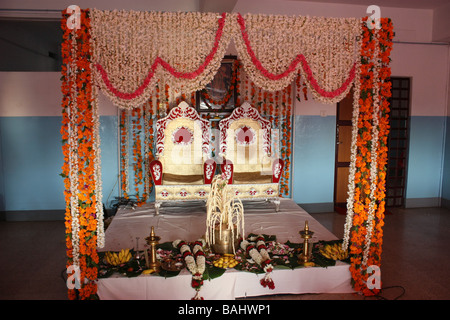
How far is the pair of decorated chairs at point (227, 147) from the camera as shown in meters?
5.37

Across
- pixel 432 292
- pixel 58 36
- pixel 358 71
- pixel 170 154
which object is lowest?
pixel 432 292

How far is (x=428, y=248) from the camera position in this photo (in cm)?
450

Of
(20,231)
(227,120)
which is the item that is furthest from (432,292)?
(20,231)

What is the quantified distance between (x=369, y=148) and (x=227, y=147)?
281 centimetres

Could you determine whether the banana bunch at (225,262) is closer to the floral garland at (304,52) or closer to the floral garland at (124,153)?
the floral garland at (304,52)

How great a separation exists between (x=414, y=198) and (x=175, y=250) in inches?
191

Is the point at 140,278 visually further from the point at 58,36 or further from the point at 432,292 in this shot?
the point at 58,36

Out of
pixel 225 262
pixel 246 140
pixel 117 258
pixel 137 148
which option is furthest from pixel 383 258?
pixel 137 148

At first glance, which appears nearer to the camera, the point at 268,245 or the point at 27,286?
the point at 27,286

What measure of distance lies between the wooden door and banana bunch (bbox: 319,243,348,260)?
2618 millimetres

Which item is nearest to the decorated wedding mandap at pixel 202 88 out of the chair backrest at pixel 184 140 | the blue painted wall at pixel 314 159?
the chair backrest at pixel 184 140

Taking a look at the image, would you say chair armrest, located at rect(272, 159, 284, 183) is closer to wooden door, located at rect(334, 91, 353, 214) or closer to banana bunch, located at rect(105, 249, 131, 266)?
wooden door, located at rect(334, 91, 353, 214)

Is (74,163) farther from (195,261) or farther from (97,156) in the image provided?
(195,261)

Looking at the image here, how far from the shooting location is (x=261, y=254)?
3488 mm
